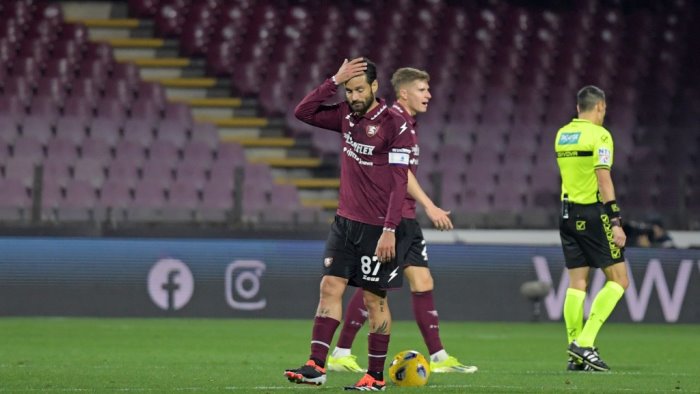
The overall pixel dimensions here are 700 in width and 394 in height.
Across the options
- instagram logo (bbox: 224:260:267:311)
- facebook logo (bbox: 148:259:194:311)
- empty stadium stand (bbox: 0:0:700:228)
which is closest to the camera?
facebook logo (bbox: 148:259:194:311)

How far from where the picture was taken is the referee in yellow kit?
952 cm

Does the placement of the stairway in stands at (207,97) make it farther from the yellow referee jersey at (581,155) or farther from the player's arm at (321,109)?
the player's arm at (321,109)

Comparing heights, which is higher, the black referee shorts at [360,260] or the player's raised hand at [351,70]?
the player's raised hand at [351,70]

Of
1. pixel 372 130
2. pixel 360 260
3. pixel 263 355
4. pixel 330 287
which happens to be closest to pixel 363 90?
pixel 372 130

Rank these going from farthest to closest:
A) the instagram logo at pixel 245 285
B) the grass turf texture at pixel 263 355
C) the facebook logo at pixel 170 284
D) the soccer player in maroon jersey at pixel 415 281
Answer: the instagram logo at pixel 245 285 → the facebook logo at pixel 170 284 → the soccer player in maroon jersey at pixel 415 281 → the grass turf texture at pixel 263 355

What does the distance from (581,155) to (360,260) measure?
2.49 metres

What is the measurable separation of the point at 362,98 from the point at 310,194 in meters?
11.7

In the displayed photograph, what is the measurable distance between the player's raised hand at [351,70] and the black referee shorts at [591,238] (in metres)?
2.77

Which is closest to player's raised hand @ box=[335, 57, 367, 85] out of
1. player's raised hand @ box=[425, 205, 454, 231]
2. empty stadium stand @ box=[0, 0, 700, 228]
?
player's raised hand @ box=[425, 205, 454, 231]

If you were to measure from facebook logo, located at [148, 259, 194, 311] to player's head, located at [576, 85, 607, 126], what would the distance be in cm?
694

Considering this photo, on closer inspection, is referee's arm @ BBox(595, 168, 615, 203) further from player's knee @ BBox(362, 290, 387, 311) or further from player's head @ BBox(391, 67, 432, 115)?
player's knee @ BBox(362, 290, 387, 311)

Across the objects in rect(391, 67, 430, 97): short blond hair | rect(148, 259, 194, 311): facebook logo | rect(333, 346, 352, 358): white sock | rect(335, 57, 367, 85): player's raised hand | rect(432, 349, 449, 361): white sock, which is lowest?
rect(148, 259, 194, 311): facebook logo

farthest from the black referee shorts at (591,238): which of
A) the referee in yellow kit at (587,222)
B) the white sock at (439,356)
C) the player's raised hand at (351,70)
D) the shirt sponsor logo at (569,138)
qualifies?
the player's raised hand at (351,70)

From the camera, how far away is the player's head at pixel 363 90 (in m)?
7.60
